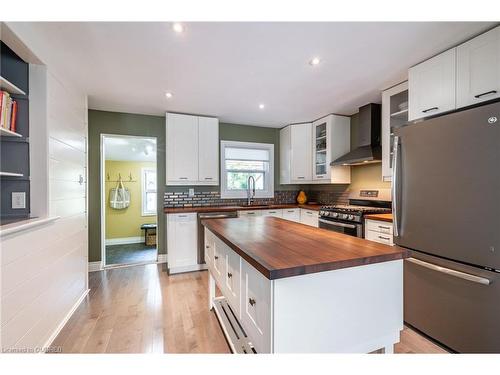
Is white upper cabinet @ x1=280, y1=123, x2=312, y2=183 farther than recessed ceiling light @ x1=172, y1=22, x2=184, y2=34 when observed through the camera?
Yes

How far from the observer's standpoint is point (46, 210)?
1806 millimetres

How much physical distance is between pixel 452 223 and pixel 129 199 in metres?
5.67

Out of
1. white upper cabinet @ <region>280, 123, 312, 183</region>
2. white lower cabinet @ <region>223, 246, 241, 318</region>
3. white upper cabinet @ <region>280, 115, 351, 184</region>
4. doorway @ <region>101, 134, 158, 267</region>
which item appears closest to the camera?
white lower cabinet @ <region>223, 246, 241, 318</region>

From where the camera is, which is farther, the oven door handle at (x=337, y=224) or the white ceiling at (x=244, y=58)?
the oven door handle at (x=337, y=224)

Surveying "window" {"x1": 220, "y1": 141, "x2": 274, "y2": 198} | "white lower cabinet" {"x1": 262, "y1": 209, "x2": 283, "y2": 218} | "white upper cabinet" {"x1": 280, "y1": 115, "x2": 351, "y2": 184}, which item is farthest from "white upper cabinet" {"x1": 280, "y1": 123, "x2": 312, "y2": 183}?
"white lower cabinet" {"x1": 262, "y1": 209, "x2": 283, "y2": 218}

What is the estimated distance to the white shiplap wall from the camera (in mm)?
1390

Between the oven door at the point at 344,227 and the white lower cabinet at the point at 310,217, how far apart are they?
22 cm

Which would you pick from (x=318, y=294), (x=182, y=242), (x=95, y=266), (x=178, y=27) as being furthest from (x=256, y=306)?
(x=95, y=266)

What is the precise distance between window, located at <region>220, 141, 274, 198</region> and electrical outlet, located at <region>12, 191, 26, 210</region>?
2.66 metres

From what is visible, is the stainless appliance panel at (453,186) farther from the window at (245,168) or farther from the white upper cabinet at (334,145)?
the window at (245,168)

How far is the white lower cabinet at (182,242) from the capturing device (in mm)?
3240

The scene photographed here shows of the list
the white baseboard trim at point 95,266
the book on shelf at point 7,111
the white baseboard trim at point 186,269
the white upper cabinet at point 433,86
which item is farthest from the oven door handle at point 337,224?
the white baseboard trim at point 95,266

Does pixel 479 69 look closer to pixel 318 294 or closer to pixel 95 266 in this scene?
pixel 318 294

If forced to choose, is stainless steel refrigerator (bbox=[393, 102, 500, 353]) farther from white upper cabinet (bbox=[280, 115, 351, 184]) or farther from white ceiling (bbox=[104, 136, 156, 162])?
white ceiling (bbox=[104, 136, 156, 162])
